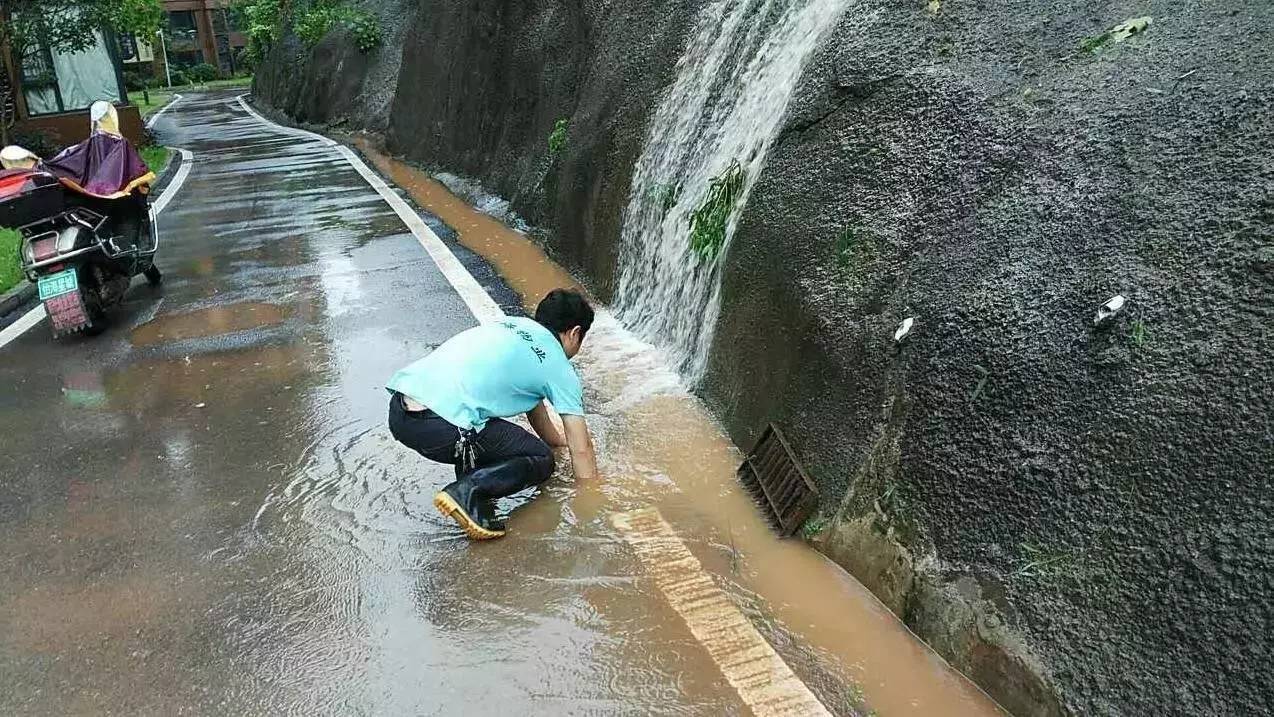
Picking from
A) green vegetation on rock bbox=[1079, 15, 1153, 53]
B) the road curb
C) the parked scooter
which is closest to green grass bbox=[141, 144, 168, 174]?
the road curb

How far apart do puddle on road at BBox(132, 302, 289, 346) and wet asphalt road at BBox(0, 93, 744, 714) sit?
0.17 ft

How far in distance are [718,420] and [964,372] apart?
72.1 inches

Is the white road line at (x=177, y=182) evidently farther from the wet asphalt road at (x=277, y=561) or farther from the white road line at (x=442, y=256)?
the wet asphalt road at (x=277, y=561)

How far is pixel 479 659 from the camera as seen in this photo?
10.1ft

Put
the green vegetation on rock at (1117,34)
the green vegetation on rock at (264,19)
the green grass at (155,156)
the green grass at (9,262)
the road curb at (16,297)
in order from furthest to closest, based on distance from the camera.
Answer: the green vegetation on rock at (264,19), the green grass at (155,156), the green grass at (9,262), the road curb at (16,297), the green vegetation on rock at (1117,34)

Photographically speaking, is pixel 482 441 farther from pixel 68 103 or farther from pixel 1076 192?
pixel 68 103

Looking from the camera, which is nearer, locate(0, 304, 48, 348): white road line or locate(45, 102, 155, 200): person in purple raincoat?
locate(0, 304, 48, 348): white road line

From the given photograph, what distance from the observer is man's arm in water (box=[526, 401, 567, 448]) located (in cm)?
439

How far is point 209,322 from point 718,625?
569 cm

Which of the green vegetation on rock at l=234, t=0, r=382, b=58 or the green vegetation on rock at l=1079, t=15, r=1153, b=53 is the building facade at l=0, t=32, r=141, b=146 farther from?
the green vegetation on rock at l=1079, t=15, r=1153, b=53

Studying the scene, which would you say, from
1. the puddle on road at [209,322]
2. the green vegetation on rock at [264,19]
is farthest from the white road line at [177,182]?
the green vegetation on rock at [264,19]

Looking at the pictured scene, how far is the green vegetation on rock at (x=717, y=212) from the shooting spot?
5648 mm

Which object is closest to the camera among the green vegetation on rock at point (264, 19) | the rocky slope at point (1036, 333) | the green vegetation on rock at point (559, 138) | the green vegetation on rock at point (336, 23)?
the rocky slope at point (1036, 333)

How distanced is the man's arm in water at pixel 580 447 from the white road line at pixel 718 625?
235 millimetres
